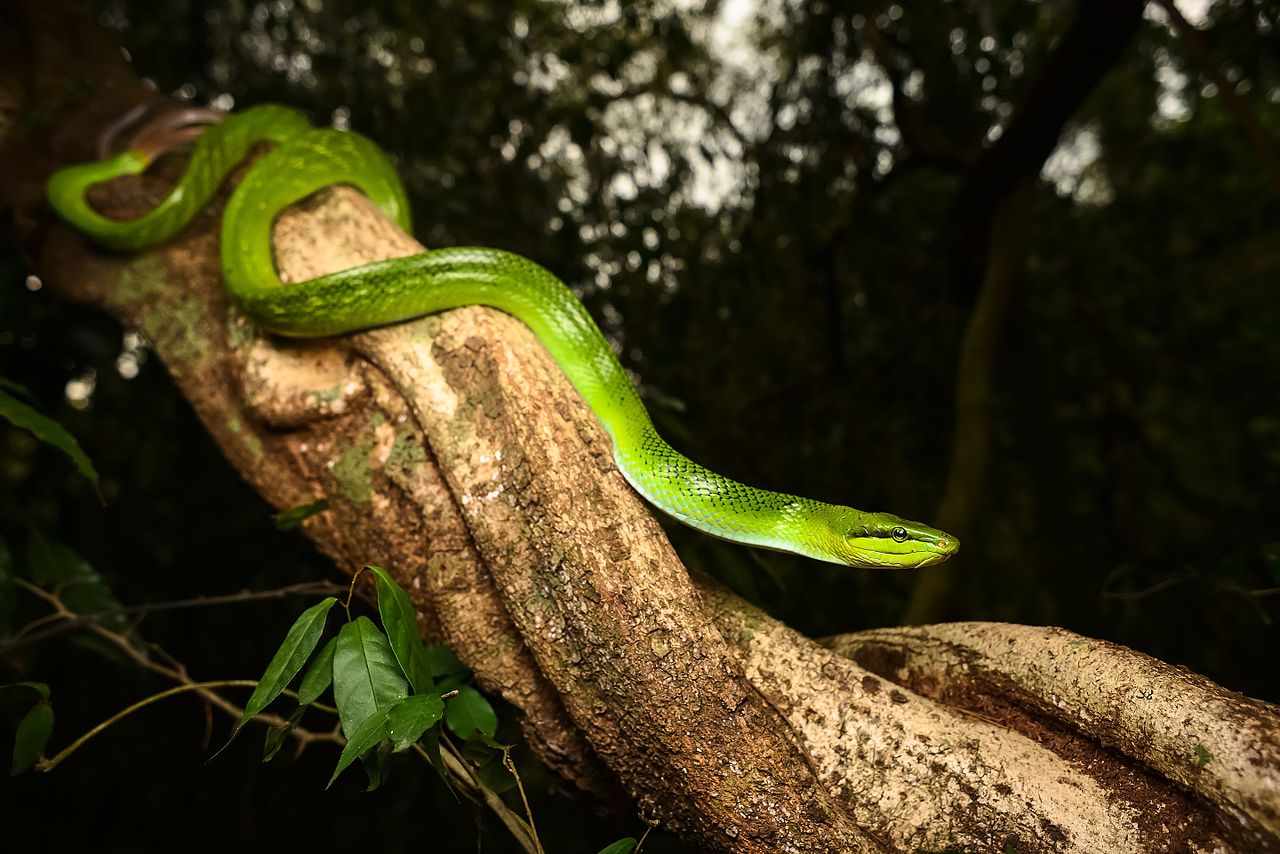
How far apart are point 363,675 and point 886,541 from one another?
3.73 feet

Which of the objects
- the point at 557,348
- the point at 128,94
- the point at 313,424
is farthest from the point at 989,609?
the point at 128,94

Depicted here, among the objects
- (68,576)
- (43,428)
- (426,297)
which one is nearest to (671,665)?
(426,297)

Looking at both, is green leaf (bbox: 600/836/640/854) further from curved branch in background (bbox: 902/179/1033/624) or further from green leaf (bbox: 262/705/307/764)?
curved branch in background (bbox: 902/179/1033/624)

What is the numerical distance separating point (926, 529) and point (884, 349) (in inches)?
118

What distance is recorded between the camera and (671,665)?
129 centimetres

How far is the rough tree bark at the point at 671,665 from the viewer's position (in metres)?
1.19

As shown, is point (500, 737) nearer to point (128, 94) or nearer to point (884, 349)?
point (128, 94)

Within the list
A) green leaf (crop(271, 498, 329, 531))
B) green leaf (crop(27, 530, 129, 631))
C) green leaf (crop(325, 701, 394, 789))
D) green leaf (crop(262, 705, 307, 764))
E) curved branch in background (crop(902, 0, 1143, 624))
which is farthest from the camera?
Answer: curved branch in background (crop(902, 0, 1143, 624))

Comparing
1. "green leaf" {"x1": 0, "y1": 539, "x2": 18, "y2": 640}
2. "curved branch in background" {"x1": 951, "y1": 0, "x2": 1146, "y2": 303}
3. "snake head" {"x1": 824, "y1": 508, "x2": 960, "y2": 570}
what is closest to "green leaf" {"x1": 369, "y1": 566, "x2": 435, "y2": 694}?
"snake head" {"x1": 824, "y1": 508, "x2": 960, "y2": 570}

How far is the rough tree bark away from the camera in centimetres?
119

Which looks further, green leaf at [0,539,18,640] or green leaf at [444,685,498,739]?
green leaf at [0,539,18,640]

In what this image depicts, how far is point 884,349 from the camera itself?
450 centimetres

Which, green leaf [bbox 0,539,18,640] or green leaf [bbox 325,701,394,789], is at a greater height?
green leaf [bbox 325,701,394,789]

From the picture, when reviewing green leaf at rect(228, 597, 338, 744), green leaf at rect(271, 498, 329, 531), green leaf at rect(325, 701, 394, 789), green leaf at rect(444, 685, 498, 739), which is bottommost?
green leaf at rect(444, 685, 498, 739)
